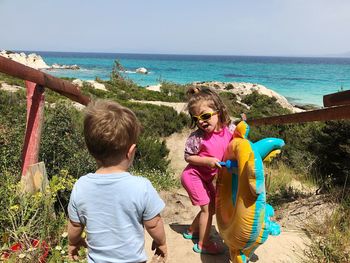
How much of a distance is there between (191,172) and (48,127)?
6.01ft

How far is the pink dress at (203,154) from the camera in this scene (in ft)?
10.1

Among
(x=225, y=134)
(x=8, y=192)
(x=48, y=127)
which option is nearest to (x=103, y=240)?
(x=8, y=192)

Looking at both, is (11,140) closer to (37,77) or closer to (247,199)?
(37,77)

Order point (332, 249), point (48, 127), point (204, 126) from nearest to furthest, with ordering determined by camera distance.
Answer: point (332, 249), point (204, 126), point (48, 127)

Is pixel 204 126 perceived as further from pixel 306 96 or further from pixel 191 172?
pixel 306 96

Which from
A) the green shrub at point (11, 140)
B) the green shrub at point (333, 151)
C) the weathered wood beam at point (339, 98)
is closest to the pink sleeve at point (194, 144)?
the weathered wood beam at point (339, 98)

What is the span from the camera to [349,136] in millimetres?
5566

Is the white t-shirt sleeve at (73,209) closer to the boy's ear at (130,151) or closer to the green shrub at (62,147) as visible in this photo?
the boy's ear at (130,151)

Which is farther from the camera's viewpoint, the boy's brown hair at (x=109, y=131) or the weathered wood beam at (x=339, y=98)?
the weathered wood beam at (x=339, y=98)

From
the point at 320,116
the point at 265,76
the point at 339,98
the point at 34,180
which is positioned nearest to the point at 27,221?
the point at 34,180

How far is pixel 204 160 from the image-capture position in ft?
9.85

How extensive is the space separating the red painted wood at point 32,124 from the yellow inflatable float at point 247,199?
156cm

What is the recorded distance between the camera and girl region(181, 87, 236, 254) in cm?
301

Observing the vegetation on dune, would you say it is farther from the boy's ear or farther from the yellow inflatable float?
the boy's ear
